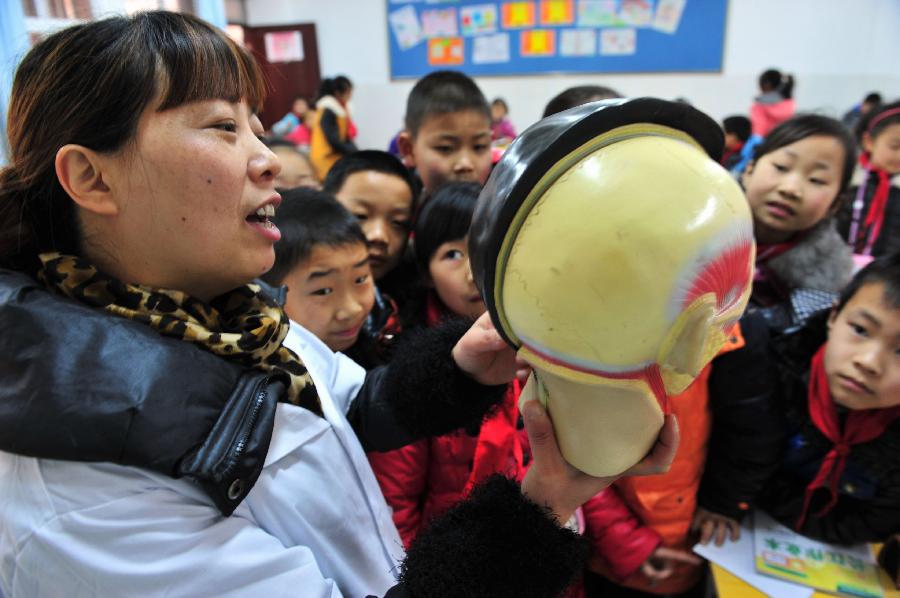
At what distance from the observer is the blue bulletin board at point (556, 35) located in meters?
4.99

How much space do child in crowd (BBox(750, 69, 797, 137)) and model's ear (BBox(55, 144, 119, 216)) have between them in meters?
5.10

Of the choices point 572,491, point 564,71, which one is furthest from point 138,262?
point 564,71

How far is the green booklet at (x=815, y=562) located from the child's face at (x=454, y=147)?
122 cm

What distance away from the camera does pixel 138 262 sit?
64 cm

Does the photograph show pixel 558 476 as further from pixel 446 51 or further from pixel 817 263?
pixel 446 51

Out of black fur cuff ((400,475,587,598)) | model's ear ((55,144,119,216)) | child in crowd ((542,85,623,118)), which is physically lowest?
black fur cuff ((400,475,587,598))

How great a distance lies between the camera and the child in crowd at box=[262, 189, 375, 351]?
115cm

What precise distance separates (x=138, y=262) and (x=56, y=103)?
0.19 meters

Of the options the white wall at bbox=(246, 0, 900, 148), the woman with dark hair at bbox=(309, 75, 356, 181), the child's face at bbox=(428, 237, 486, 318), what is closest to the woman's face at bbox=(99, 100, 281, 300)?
the child's face at bbox=(428, 237, 486, 318)

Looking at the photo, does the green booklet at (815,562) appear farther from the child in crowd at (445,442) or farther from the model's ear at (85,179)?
the model's ear at (85,179)

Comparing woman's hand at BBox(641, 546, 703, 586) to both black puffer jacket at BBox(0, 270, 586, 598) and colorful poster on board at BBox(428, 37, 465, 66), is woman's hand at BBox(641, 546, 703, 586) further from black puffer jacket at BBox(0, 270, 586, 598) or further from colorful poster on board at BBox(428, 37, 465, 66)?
colorful poster on board at BBox(428, 37, 465, 66)

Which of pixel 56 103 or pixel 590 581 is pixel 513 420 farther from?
pixel 56 103

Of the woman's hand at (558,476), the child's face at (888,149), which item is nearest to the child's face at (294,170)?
the woman's hand at (558,476)

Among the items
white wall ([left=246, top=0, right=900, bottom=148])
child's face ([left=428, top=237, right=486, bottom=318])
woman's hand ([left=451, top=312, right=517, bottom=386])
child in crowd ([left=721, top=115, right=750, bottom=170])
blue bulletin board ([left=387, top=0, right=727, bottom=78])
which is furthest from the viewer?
blue bulletin board ([left=387, top=0, right=727, bottom=78])
